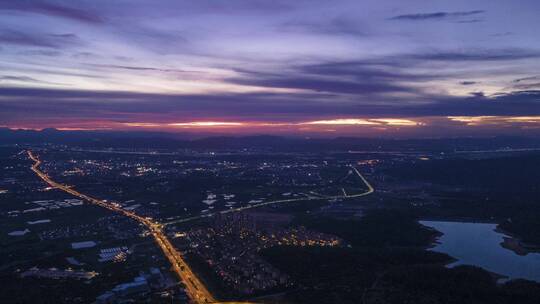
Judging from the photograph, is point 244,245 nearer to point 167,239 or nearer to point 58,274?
point 167,239

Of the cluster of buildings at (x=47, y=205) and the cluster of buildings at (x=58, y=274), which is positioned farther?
the cluster of buildings at (x=47, y=205)

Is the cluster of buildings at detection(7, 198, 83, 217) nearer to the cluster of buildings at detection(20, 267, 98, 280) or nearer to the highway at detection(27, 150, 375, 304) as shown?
the highway at detection(27, 150, 375, 304)

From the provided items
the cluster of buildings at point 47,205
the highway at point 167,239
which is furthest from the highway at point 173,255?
the cluster of buildings at point 47,205

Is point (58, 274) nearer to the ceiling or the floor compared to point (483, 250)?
nearer to the floor

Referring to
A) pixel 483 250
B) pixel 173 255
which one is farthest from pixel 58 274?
pixel 483 250

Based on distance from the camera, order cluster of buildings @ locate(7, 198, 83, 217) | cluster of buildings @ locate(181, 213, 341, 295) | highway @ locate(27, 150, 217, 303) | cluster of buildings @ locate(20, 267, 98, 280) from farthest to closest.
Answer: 1. cluster of buildings @ locate(7, 198, 83, 217)
2. cluster of buildings @ locate(20, 267, 98, 280)
3. cluster of buildings @ locate(181, 213, 341, 295)
4. highway @ locate(27, 150, 217, 303)

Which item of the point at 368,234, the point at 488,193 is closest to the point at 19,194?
the point at 368,234

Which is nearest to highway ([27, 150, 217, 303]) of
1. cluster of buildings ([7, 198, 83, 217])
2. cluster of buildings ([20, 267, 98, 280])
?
cluster of buildings ([7, 198, 83, 217])

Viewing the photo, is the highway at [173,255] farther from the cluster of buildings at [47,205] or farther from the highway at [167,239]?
the cluster of buildings at [47,205]
